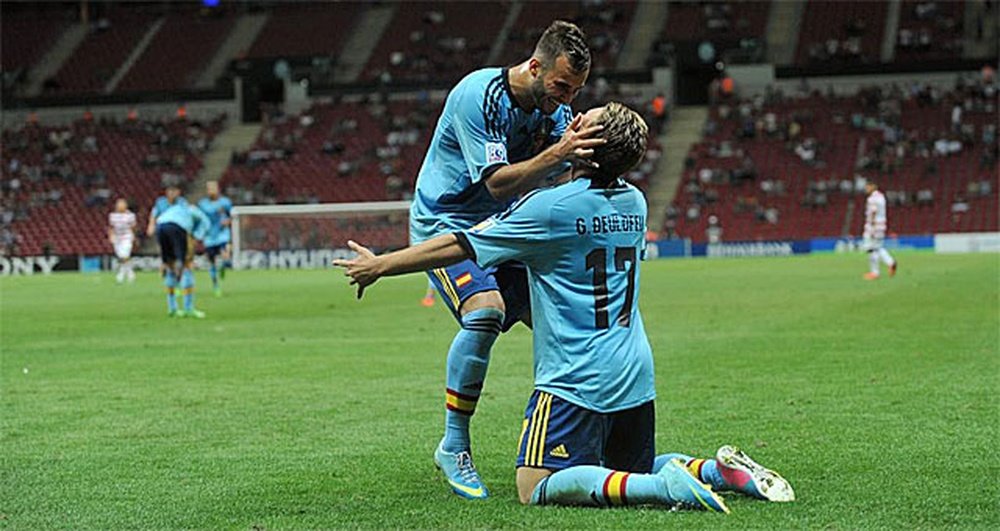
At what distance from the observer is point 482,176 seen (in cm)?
734

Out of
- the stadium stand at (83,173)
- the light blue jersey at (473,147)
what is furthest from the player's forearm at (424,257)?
the stadium stand at (83,173)

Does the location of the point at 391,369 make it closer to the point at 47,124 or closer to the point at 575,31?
the point at 575,31

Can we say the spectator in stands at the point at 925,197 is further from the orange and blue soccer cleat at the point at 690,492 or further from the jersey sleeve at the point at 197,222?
the orange and blue soccer cleat at the point at 690,492

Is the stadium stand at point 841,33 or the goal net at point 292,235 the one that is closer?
the goal net at point 292,235

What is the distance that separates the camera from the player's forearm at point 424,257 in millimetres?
6430

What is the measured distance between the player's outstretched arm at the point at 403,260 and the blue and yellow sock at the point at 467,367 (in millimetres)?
1054

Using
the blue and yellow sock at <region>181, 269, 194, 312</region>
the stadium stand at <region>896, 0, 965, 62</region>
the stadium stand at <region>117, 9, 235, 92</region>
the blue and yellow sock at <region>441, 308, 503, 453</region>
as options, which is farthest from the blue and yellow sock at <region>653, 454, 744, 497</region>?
the stadium stand at <region>117, 9, 235, 92</region>

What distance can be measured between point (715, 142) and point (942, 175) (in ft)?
30.3

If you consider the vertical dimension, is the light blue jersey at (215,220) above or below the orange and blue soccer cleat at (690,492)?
below

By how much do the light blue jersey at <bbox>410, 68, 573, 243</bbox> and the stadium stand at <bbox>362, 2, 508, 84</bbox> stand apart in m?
57.6

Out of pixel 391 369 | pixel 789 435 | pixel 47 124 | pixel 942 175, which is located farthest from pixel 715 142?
pixel 789 435

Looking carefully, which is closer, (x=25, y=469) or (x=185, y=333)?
(x=25, y=469)

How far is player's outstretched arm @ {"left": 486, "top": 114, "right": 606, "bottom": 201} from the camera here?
6438 mm

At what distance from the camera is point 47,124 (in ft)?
226
